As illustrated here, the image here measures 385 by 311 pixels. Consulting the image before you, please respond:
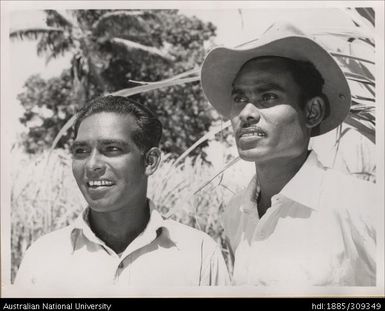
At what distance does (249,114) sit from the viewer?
307cm

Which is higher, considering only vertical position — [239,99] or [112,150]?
[239,99]

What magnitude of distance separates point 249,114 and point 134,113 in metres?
0.61

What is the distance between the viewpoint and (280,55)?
10.1 feet

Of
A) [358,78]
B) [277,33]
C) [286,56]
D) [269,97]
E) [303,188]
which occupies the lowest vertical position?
[303,188]

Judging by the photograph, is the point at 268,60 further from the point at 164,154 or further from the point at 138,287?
the point at 138,287

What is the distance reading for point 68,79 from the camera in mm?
3184

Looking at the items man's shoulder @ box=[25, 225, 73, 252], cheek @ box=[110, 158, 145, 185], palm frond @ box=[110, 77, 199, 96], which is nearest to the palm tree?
palm frond @ box=[110, 77, 199, 96]

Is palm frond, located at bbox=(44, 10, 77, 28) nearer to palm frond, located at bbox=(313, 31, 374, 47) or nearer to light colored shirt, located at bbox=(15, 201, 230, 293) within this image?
light colored shirt, located at bbox=(15, 201, 230, 293)

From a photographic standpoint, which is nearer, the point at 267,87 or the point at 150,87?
the point at 267,87

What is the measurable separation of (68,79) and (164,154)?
66cm

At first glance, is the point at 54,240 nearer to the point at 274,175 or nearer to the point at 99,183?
the point at 99,183

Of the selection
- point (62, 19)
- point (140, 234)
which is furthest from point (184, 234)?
point (62, 19)

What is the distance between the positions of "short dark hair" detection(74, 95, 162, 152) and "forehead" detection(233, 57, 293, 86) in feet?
1.73

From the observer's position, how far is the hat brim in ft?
10.0
